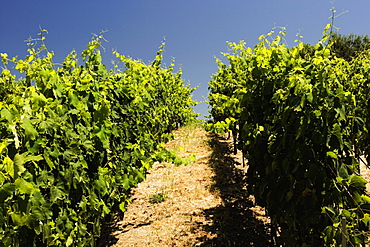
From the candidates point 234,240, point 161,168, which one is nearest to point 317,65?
point 234,240

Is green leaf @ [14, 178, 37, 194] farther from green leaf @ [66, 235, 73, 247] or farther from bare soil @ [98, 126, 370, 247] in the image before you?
bare soil @ [98, 126, 370, 247]

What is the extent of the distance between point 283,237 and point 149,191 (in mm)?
4519

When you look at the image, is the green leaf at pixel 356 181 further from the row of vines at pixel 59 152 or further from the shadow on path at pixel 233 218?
the row of vines at pixel 59 152

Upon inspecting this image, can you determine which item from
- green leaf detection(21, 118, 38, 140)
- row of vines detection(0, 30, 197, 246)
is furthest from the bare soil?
green leaf detection(21, 118, 38, 140)

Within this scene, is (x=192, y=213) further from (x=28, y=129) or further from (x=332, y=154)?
(x=28, y=129)

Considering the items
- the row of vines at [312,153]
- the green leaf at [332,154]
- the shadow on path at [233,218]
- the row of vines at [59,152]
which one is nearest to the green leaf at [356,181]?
the row of vines at [312,153]

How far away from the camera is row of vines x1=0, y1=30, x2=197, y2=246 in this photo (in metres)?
2.31

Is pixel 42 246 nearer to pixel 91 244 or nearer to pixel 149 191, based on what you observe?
pixel 91 244

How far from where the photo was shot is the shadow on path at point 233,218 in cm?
488

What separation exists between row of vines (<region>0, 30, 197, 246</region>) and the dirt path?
0.87 m

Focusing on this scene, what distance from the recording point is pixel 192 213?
6027 millimetres

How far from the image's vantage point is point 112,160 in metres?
4.84

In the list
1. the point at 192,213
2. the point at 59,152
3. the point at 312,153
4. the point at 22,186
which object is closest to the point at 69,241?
the point at 59,152

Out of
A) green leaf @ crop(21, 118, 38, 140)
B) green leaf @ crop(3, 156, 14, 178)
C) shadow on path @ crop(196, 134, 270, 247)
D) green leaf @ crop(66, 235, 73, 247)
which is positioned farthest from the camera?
shadow on path @ crop(196, 134, 270, 247)
